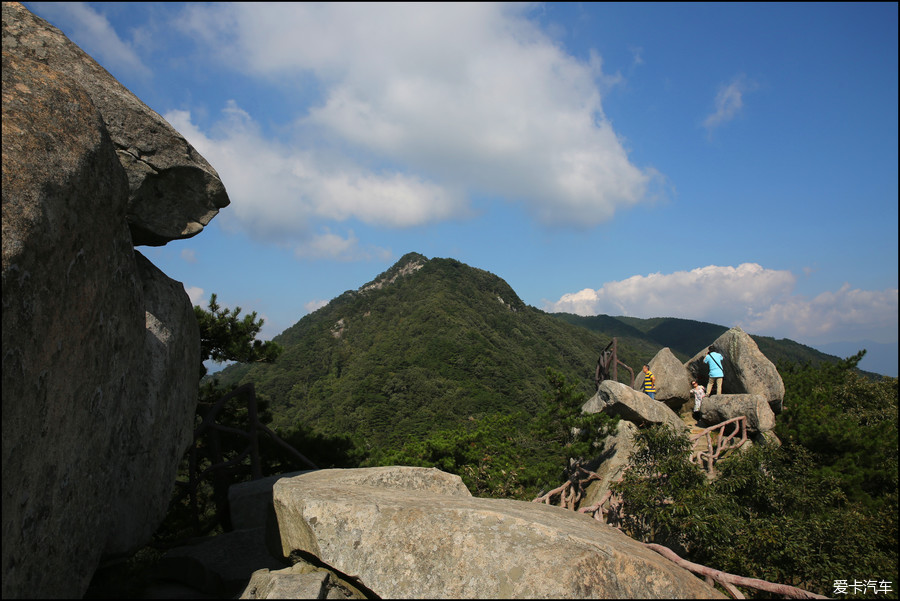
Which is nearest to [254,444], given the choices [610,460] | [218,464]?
[218,464]

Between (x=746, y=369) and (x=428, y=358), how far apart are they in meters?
38.9

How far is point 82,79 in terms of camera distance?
4.54m

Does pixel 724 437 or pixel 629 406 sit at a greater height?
pixel 629 406

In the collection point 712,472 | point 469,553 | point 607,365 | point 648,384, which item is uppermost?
point 607,365

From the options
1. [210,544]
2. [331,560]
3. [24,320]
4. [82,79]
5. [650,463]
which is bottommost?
[210,544]

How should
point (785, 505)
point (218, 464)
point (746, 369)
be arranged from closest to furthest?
point (785, 505), point (218, 464), point (746, 369)

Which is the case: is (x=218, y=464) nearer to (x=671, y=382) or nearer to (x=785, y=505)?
(x=785, y=505)

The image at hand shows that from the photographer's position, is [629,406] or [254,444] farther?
[629,406]

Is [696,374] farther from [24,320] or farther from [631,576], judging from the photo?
[24,320]

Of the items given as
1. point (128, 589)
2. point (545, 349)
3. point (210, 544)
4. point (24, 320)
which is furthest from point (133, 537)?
point (545, 349)

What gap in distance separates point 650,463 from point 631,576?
3.93m

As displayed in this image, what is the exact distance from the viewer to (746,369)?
40.6ft

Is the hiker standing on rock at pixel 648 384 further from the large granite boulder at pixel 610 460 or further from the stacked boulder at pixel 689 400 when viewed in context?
the large granite boulder at pixel 610 460

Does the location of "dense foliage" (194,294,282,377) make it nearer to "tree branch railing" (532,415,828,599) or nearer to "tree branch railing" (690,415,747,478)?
"tree branch railing" (532,415,828,599)
